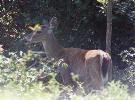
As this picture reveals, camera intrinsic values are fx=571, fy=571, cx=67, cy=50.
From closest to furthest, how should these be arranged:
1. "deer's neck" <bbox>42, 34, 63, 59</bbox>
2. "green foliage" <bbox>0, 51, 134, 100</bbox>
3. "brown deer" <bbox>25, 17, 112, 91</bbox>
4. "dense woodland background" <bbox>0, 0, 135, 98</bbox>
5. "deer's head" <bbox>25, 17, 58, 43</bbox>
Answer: "green foliage" <bbox>0, 51, 134, 100</bbox> → "brown deer" <bbox>25, 17, 112, 91</bbox> → "deer's head" <bbox>25, 17, 58, 43</bbox> → "deer's neck" <bbox>42, 34, 63, 59</bbox> → "dense woodland background" <bbox>0, 0, 135, 98</bbox>

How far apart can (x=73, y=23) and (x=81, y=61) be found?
3.05 metres

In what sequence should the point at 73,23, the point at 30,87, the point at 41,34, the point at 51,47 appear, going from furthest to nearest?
the point at 73,23, the point at 51,47, the point at 41,34, the point at 30,87

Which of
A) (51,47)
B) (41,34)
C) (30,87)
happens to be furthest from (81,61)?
(30,87)

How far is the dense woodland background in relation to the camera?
1500 cm

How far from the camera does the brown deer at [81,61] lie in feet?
39.1

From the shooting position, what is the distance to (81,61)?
41.5 feet

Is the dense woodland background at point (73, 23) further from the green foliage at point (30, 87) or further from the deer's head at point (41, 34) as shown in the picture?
the green foliage at point (30, 87)

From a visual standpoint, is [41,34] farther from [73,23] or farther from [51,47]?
[73,23]

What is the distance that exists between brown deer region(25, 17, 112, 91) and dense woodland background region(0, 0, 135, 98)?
5.02 feet

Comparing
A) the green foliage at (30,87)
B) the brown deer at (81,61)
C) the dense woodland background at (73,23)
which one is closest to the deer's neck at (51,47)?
the brown deer at (81,61)

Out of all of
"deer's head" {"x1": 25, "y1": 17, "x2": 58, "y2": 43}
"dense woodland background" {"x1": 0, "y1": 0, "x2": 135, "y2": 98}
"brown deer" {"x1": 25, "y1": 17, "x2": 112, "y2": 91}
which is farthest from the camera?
"dense woodland background" {"x1": 0, "y1": 0, "x2": 135, "y2": 98}

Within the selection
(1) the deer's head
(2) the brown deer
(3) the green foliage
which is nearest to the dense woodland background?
(1) the deer's head

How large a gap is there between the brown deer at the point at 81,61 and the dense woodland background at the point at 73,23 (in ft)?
5.02

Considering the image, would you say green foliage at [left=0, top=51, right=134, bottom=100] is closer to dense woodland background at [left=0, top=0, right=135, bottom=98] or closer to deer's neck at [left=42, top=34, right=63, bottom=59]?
deer's neck at [left=42, top=34, right=63, bottom=59]
